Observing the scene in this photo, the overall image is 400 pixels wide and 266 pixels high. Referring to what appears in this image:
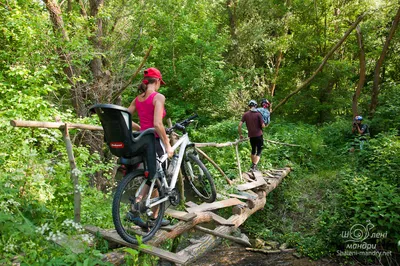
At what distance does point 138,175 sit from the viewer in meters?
3.29

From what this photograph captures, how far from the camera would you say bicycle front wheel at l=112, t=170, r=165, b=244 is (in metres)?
3.14

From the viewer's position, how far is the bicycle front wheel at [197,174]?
14.9ft

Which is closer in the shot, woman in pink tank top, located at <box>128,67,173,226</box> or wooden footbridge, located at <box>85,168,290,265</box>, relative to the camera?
wooden footbridge, located at <box>85,168,290,265</box>

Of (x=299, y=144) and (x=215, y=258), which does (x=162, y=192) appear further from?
(x=299, y=144)

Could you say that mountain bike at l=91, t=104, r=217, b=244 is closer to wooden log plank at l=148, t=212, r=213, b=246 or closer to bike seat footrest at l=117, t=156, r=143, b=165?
bike seat footrest at l=117, t=156, r=143, b=165

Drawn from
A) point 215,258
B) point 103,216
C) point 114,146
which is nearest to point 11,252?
point 114,146

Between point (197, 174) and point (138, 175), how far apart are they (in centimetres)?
155

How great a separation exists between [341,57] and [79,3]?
47.6ft

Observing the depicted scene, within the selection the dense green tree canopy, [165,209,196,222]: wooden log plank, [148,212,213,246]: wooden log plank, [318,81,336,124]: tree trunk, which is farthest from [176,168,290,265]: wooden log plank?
[318,81,336,124]: tree trunk

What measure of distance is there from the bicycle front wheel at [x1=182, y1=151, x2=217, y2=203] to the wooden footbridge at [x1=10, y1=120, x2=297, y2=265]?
38cm

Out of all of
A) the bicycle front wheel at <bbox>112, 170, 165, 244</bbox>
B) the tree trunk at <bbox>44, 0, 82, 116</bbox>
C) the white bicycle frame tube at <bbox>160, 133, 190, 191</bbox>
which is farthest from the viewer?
the tree trunk at <bbox>44, 0, 82, 116</bbox>

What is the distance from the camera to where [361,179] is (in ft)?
23.5

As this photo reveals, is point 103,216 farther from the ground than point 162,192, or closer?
closer

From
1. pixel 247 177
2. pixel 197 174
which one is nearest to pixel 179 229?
pixel 197 174
